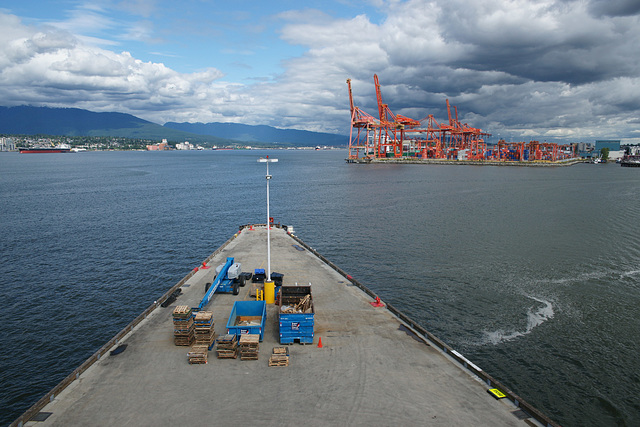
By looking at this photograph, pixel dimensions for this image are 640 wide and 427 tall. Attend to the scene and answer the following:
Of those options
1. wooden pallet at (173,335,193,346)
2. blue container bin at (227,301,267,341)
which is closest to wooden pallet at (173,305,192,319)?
wooden pallet at (173,335,193,346)

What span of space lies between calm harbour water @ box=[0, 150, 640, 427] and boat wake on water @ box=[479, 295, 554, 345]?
0.13 meters

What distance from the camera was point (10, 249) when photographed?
37.7m

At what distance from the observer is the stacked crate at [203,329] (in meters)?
16.6

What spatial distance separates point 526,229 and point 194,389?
151 ft

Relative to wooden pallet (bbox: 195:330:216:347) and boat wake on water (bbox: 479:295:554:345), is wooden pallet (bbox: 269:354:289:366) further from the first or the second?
boat wake on water (bbox: 479:295:554:345)

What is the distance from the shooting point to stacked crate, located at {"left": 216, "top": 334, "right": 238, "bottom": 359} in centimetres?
1571

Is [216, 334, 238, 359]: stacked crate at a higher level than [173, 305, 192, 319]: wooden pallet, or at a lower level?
lower

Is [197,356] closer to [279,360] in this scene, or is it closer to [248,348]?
[248,348]

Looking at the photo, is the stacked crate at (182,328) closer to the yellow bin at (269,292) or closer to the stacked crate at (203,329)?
the stacked crate at (203,329)

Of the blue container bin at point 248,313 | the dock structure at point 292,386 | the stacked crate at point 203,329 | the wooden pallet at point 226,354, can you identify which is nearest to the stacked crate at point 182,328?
the dock structure at point 292,386

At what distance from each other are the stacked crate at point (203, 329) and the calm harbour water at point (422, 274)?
24.5 ft

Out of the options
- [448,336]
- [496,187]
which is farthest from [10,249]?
[496,187]

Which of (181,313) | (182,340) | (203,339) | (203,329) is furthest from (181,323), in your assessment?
(203,339)

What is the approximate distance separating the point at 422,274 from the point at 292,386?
65.3 feet
